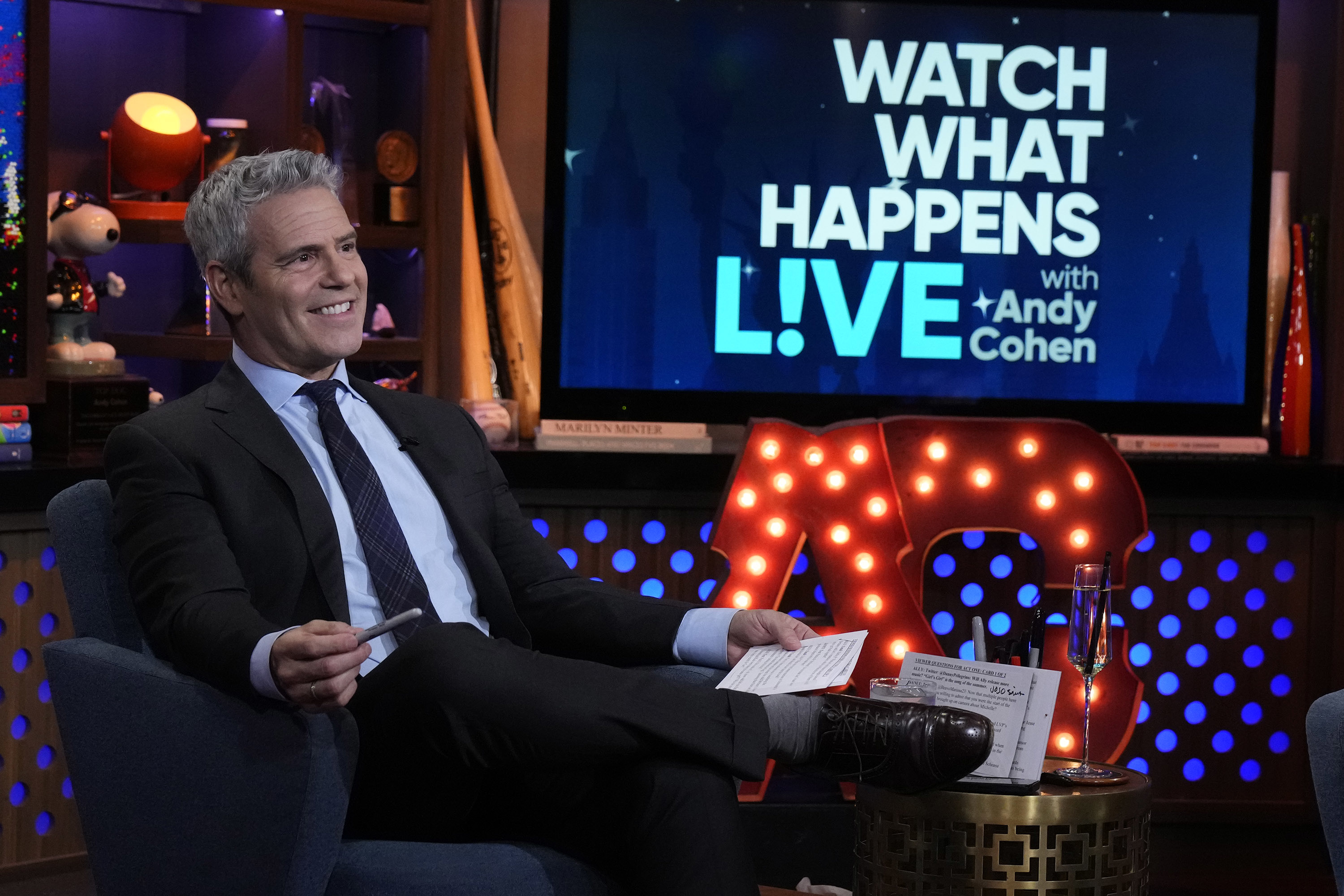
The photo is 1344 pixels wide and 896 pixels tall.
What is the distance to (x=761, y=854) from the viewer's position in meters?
3.34

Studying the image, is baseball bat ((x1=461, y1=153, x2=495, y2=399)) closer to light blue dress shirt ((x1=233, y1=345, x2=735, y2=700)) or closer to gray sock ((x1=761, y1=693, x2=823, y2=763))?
light blue dress shirt ((x1=233, y1=345, x2=735, y2=700))

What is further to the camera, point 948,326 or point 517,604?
point 948,326

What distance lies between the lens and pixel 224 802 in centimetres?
184

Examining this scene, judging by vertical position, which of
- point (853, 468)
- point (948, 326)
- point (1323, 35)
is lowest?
point (853, 468)

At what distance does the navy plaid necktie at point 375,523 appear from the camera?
2.21 meters

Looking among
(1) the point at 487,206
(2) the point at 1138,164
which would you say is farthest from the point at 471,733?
(2) the point at 1138,164

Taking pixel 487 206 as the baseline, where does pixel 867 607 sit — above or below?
below

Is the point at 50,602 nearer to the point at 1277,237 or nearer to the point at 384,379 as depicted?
the point at 384,379

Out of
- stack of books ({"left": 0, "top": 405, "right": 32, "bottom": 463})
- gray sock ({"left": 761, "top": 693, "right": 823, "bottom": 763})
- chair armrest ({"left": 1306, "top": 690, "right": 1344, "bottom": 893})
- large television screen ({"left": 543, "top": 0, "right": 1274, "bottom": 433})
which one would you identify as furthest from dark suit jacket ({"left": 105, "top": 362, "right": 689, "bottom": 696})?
large television screen ({"left": 543, "top": 0, "right": 1274, "bottom": 433})

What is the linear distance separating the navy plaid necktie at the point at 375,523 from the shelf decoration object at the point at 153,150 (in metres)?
1.22

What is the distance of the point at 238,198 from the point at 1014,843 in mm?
1482

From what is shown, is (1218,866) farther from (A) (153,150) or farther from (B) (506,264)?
(A) (153,150)

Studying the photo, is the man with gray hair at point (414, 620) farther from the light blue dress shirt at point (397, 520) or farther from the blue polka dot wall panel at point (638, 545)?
the blue polka dot wall panel at point (638, 545)

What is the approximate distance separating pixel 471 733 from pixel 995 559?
203 cm
